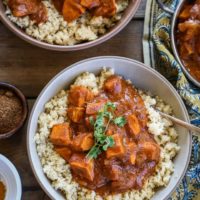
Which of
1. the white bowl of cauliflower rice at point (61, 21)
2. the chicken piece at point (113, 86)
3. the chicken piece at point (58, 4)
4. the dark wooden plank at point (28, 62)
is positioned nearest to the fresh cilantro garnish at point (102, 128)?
the chicken piece at point (113, 86)

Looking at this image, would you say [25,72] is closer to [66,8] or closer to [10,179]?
[66,8]

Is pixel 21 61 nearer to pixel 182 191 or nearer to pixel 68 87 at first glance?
pixel 68 87

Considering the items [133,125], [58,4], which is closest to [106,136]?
[133,125]

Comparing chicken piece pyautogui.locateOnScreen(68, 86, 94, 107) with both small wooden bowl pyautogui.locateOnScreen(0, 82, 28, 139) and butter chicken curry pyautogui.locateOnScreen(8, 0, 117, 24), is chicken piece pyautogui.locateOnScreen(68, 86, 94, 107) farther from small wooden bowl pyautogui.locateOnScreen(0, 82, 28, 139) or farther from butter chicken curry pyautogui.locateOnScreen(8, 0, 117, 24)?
butter chicken curry pyautogui.locateOnScreen(8, 0, 117, 24)

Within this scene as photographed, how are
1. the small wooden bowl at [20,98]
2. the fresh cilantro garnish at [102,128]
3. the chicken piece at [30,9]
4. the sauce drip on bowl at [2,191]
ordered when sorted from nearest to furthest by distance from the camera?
1. the fresh cilantro garnish at [102,128]
2. the chicken piece at [30,9]
3. the small wooden bowl at [20,98]
4. the sauce drip on bowl at [2,191]

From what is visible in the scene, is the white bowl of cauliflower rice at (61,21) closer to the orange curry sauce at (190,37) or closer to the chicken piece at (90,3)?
the chicken piece at (90,3)

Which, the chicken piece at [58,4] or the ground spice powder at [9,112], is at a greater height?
the chicken piece at [58,4]

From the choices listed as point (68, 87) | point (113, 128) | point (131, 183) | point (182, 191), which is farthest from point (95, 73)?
point (182, 191)

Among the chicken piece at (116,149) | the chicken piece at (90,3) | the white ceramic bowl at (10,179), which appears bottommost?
the white ceramic bowl at (10,179)
